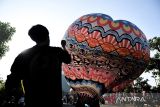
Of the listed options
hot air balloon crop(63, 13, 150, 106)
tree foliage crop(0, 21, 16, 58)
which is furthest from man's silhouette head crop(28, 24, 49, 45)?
tree foliage crop(0, 21, 16, 58)

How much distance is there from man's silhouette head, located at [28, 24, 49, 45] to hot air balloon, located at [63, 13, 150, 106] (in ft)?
44.9

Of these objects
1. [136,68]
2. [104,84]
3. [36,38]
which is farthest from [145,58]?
[36,38]

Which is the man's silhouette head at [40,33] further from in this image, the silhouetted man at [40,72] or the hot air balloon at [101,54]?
the hot air balloon at [101,54]

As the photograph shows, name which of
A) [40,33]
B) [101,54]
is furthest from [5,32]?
[40,33]

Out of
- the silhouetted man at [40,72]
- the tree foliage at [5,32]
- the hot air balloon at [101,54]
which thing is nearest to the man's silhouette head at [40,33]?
the silhouetted man at [40,72]

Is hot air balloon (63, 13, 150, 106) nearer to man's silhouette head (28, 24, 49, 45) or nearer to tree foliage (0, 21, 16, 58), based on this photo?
man's silhouette head (28, 24, 49, 45)

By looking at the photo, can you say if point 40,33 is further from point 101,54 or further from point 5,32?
point 5,32

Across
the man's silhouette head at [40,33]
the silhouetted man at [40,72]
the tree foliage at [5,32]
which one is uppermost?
the tree foliage at [5,32]

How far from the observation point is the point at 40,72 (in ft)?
11.8

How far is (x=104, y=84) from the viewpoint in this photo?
18.1 meters

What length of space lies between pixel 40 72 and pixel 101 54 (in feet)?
46.0

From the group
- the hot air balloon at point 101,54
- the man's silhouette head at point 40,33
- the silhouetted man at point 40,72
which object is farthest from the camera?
the hot air balloon at point 101,54

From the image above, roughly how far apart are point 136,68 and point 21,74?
49.6 feet

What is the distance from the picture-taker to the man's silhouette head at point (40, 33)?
3.81 m
